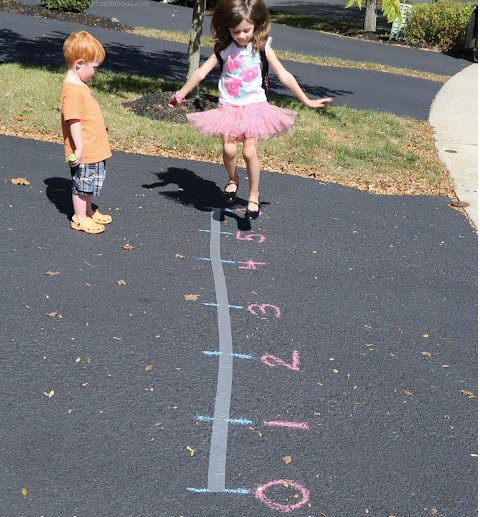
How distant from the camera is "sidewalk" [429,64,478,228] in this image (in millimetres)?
9000

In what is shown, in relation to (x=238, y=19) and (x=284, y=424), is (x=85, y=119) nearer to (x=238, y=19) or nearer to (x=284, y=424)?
(x=238, y=19)

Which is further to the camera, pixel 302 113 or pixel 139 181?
pixel 302 113

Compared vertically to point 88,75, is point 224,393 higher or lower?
lower

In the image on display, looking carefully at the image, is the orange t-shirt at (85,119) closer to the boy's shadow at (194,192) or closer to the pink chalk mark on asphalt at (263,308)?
the boy's shadow at (194,192)

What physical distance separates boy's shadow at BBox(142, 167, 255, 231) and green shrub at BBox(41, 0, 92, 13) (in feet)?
42.8

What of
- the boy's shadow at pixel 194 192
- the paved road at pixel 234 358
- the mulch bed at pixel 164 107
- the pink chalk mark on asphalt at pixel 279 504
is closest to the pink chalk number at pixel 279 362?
the paved road at pixel 234 358

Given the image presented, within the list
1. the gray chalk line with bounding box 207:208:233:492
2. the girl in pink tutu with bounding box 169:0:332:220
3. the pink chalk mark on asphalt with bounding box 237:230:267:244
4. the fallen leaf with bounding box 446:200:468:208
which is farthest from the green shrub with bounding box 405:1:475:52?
the gray chalk line with bounding box 207:208:233:492

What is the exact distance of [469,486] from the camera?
3758mm

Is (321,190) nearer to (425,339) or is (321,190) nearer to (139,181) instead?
(139,181)

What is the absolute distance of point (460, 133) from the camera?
11.8 metres

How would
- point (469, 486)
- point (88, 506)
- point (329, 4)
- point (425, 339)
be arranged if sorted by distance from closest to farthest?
point (88, 506) < point (469, 486) < point (425, 339) < point (329, 4)

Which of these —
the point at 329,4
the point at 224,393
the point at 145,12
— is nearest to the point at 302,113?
the point at 224,393

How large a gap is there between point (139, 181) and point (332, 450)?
14.2ft

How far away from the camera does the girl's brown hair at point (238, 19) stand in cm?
616
